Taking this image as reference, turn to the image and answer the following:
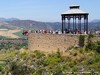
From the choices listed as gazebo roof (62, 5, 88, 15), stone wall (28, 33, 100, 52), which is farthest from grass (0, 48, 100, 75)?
gazebo roof (62, 5, 88, 15)

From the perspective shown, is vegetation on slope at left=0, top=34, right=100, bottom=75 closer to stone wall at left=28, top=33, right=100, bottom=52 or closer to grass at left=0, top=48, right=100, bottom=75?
grass at left=0, top=48, right=100, bottom=75

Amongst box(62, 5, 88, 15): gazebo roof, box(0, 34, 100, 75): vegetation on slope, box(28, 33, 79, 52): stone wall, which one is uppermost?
box(62, 5, 88, 15): gazebo roof

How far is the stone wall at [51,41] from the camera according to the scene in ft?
126

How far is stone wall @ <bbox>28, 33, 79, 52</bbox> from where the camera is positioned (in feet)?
126

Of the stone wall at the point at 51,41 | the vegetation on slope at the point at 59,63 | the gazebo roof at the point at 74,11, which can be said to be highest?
the gazebo roof at the point at 74,11

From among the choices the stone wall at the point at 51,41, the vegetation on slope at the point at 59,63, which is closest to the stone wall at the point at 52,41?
the stone wall at the point at 51,41

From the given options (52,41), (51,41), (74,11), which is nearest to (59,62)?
(52,41)

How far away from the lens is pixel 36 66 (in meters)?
37.5

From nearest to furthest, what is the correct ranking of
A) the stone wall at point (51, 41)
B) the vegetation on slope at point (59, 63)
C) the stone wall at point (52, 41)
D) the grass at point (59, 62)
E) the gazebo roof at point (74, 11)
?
the vegetation on slope at point (59, 63)
the grass at point (59, 62)
the stone wall at point (52, 41)
the stone wall at point (51, 41)
the gazebo roof at point (74, 11)

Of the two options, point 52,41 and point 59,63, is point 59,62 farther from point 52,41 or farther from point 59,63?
point 52,41

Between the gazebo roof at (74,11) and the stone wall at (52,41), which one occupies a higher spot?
the gazebo roof at (74,11)

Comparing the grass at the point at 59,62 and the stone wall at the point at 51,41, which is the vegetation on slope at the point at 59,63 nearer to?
the grass at the point at 59,62

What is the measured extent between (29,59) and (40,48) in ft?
10.6

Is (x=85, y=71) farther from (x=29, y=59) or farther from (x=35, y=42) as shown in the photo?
(x=35, y=42)
